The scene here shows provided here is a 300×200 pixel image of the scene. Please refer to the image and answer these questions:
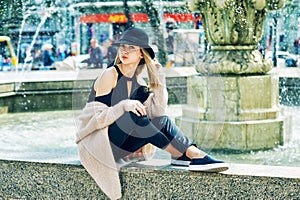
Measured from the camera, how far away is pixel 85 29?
34594 millimetres

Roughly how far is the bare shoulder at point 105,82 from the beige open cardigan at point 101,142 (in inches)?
3.5

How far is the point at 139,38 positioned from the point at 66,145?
11.4 feet

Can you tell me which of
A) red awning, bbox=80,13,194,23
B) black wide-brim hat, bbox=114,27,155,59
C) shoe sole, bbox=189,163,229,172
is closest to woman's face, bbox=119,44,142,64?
black wide-brim hat, bbox=114,27,155,59

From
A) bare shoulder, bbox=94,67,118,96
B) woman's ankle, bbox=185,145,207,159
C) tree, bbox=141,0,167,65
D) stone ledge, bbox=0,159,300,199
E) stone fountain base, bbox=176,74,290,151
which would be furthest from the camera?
tree, bbox=141,0,167,65

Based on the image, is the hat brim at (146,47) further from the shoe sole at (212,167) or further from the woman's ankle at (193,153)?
the shoe sole at (212,167)

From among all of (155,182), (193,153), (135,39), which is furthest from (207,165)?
(135,39)

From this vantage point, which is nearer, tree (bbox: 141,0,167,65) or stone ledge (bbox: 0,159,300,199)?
stone ledge (bbox: 0,159,300,199)

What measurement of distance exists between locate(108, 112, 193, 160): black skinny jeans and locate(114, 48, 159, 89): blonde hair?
25 cm

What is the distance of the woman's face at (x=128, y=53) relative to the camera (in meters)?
4.39

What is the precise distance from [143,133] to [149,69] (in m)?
0.46

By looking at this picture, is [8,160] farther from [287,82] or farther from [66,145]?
[287,82]

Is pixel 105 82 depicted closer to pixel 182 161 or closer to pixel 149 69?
pixel 149 69

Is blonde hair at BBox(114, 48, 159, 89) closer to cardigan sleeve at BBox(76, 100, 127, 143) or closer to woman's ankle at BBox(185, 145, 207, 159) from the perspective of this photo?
cardigan sleeve at BBox(76, 100, 127, 143)

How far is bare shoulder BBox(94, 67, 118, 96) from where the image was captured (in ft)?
14.3
